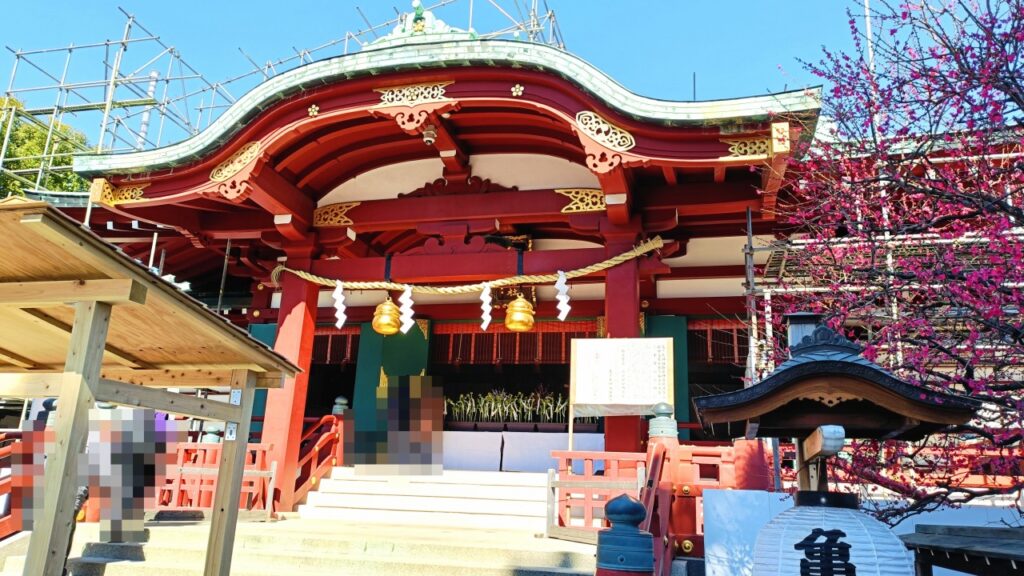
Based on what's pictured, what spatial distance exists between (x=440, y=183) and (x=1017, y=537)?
274 inches

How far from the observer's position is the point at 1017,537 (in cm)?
437

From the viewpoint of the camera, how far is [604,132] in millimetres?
7289

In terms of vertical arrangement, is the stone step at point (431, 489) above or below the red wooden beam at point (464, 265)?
below

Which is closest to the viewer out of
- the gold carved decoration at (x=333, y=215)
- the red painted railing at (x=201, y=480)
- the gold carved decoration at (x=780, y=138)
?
the gold carved decoration at (x=780, y=138)

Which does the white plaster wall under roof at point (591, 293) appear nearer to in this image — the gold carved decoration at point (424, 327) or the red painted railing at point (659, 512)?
the gold carved decoration at point (424, 327)

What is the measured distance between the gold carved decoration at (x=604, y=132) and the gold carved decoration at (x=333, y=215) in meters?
3.56

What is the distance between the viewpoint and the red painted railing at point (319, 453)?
8.85 metres

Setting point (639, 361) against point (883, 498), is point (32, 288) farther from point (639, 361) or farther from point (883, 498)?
point (883, 498)

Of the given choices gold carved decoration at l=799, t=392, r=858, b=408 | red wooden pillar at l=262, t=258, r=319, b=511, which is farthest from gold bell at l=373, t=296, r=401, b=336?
gold carved decoration at l=799, t=392, r=858, b=408

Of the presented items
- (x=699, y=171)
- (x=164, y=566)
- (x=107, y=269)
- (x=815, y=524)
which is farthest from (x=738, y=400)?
(x=164, y=566)

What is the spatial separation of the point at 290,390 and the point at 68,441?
5.34m

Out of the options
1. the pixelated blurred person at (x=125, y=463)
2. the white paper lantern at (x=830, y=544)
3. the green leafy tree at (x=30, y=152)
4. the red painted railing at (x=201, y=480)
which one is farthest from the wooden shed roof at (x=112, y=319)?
the green leafy tree at (x=30, y=152)

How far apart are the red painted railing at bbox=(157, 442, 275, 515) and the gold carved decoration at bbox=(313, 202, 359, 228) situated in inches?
120

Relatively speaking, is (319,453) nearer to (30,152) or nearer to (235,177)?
(235,177)
